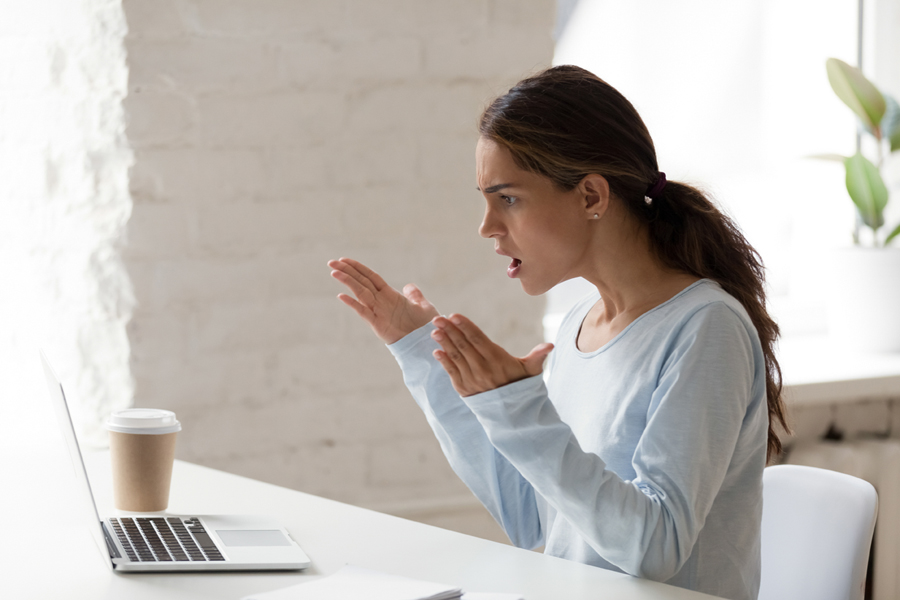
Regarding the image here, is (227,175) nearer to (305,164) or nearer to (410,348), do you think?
(305,164)

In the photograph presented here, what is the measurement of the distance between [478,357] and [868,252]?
1631 millimetres

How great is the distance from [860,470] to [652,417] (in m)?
1.31

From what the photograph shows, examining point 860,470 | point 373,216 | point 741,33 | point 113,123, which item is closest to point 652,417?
point 373,216

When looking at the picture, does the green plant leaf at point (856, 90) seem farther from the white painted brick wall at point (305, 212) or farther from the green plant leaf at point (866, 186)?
the white painted brick wall at point (305, 212)

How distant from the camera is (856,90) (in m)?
2.29

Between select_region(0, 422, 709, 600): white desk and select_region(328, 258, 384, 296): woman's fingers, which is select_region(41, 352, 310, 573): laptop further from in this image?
select_region(328, 258, 384, 296): woman's fingers

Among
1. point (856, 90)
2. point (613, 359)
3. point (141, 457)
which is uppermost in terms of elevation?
point (856, 90)

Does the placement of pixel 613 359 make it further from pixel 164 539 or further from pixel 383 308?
pixel 164 539

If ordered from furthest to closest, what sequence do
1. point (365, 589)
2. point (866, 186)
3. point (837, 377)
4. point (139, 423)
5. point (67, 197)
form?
point (866, 186)
point (837, 377)
point (67, 197)
point (139, 423)
point (365, 589)

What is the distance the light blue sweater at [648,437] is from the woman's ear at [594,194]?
0.14 m

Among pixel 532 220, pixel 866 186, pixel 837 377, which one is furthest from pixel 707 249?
pixel 866 186

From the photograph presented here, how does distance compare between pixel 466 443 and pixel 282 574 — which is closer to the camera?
pixel 282 574

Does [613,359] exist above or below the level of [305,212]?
below

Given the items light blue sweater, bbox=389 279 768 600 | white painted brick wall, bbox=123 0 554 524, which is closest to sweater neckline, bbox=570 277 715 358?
light blue sweater, bbox=389 279 768 600
